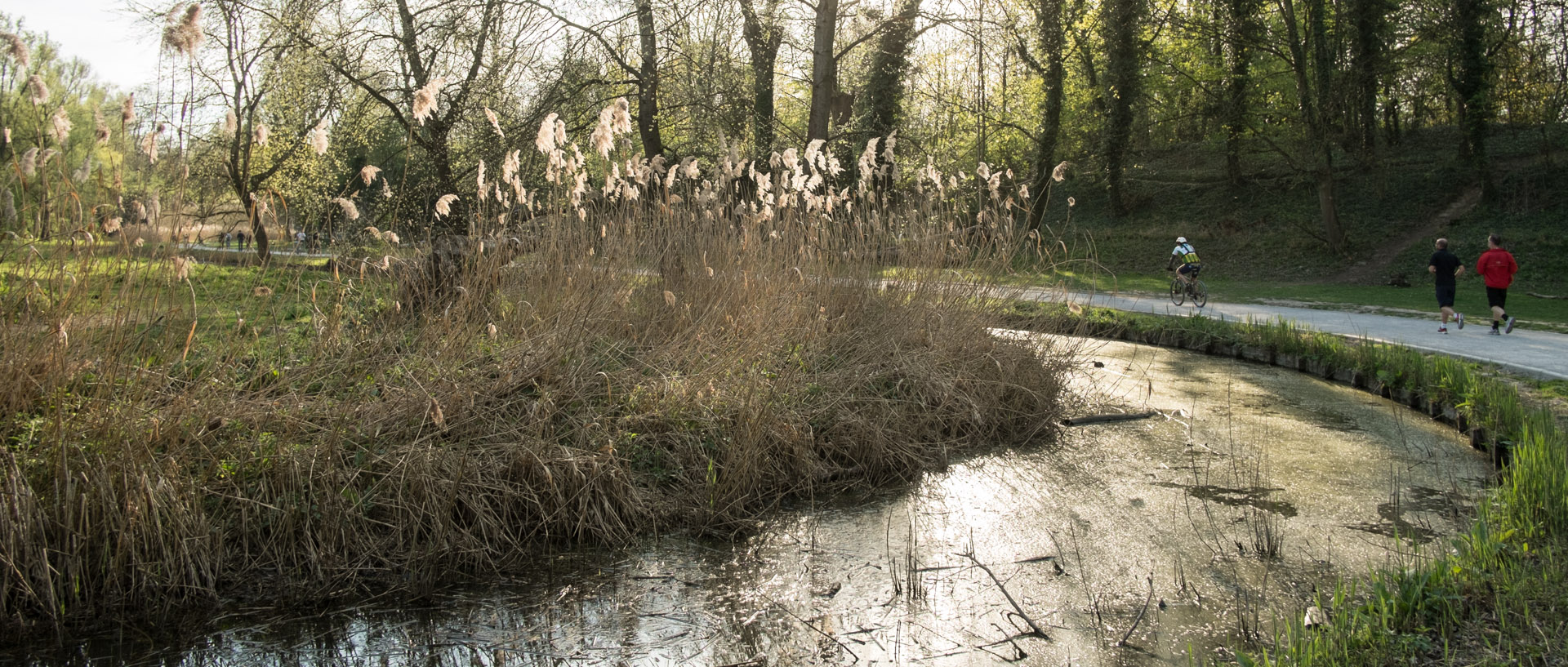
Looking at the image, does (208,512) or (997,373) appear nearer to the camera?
(208,512)

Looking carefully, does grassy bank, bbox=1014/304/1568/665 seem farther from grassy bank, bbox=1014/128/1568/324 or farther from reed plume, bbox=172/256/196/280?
grassy bank, bbox=1014/128/1568/324

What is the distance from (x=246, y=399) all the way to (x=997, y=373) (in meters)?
4.41

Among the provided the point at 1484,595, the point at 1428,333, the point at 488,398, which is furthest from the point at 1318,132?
the point at 488,398

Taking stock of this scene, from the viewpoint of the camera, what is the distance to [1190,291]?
14086 mm

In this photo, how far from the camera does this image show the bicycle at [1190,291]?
14.0 metres

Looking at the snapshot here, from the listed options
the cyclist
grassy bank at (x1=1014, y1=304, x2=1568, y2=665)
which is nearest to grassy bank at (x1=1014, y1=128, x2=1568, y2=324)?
the cyclist

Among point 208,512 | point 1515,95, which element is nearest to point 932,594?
point 208,512

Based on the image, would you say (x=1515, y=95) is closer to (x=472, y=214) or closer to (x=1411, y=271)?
(x=1411, y=271)

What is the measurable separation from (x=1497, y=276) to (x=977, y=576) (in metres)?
9.61

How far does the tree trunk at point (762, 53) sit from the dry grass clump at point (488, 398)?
6.84 m

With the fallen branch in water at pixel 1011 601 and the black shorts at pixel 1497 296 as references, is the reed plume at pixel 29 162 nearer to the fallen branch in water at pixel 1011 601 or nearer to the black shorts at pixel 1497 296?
the fallen branch in water at pixel 1011 601

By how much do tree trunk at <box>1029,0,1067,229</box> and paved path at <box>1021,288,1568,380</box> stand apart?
8.44 metres

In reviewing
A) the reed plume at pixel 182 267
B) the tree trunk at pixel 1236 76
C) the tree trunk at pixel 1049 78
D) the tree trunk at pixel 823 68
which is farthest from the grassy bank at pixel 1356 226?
the reed plume at pixel 182 267

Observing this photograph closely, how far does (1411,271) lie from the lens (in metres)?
18.5
